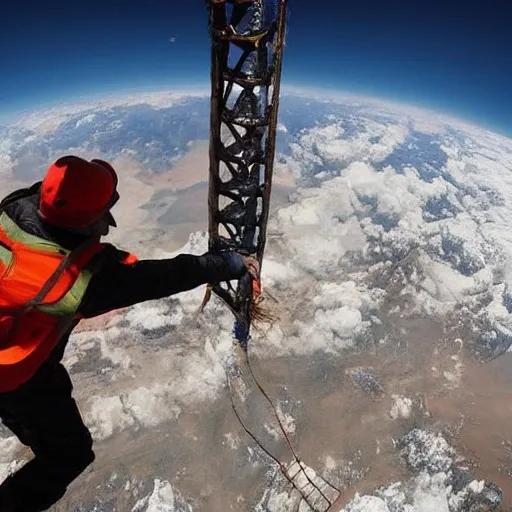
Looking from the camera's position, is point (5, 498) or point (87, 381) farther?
point (87, 381)

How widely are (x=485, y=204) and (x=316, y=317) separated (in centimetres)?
12503

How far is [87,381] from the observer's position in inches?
3150

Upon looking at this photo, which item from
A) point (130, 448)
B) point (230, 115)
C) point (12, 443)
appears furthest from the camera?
point (130, 448)

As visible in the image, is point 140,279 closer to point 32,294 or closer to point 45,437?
point 32,294

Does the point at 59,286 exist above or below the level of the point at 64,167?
below

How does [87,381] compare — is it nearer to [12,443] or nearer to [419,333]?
[12,443]

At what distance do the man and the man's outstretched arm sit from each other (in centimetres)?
1

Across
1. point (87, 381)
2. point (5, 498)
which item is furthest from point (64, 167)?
point (87, 381)

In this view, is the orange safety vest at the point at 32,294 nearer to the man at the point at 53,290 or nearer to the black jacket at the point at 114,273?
the man at the point at 53,290

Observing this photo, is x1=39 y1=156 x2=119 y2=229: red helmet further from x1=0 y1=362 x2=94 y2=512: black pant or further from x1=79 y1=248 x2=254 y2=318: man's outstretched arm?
x1=0 y1=362 x2=94 y2=512: black pant

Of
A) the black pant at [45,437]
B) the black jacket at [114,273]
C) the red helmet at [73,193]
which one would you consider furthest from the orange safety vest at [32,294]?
the black pant at [45,437]

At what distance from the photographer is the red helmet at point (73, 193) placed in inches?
118

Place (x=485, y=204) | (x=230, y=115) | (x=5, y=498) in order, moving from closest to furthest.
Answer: (x=5, y=498)
(x=230, y=115)
(x=485, y=204)

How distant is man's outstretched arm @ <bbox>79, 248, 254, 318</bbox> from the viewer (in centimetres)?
330
